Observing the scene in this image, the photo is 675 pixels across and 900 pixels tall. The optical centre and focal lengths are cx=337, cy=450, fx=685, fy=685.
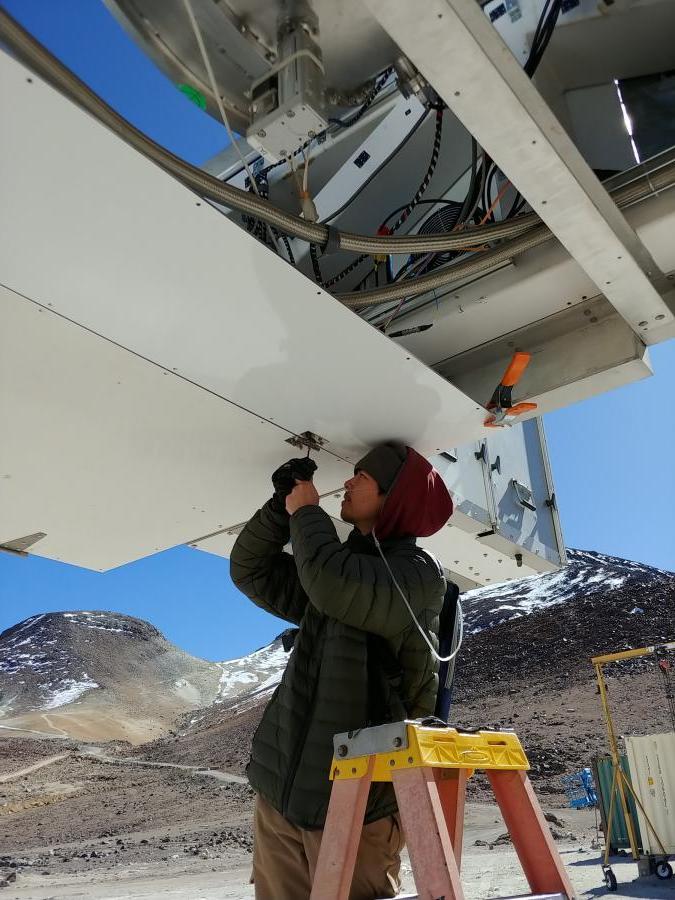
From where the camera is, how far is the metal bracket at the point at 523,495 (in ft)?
8.54

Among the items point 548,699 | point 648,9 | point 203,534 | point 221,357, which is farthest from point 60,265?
point 548,699

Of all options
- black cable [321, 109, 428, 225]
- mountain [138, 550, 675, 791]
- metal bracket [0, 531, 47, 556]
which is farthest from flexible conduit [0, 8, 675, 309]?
mountain [138, 550, 675, 791]

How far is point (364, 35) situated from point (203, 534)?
4.91ft

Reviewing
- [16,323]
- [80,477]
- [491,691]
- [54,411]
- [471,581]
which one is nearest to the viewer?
[16,323]

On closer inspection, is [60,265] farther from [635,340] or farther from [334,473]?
[635,340]

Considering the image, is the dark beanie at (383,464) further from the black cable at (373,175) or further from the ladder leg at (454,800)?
the black cable at (373,175)

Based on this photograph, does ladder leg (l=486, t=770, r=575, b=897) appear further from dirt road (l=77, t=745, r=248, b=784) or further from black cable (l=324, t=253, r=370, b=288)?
dirt road (l=77, t=745, r=248, b=784)

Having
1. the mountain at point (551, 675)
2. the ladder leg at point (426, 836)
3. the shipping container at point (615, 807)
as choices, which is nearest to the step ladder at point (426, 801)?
the ladder leg at point (426, 836)

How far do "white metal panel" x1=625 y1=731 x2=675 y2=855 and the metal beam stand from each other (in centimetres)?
462

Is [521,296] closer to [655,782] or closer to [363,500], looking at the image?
Result: [363,500]

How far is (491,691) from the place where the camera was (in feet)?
64.5

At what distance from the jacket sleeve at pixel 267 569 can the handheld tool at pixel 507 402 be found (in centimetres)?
58

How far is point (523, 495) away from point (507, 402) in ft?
3.40

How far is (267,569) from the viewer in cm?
164
